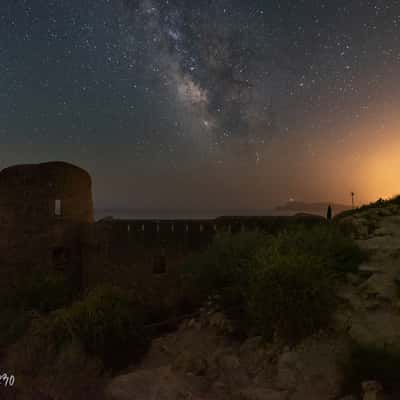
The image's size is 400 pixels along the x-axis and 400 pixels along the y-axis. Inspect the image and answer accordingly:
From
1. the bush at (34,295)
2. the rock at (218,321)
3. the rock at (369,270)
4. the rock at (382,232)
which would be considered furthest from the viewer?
the bush at (34,295)

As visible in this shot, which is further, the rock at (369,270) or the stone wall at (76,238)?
the stone wall at (76,238)

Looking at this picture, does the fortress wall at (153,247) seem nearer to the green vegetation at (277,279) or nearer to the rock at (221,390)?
the green vegetation at (277,279)

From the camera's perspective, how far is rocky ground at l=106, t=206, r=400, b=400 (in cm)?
411

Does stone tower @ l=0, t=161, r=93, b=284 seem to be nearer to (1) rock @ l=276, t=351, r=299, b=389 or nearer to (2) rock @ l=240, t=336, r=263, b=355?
(2) rock @ l=240, t=336, r=263, b=355

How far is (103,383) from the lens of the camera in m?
4.92

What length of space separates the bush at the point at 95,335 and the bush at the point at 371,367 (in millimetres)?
4189

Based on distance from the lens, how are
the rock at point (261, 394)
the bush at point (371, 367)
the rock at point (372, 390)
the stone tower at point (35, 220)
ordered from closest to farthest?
the rock at point (372, 390)
the bush at point (371, 367)
the rock at point (261, 394)
the stone tower at point (35, 220)

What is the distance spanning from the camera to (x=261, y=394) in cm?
413

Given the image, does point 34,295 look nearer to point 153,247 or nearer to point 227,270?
point 153,247

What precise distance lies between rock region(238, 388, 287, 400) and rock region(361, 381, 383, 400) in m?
1.05

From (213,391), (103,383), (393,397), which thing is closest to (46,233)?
(103,383)

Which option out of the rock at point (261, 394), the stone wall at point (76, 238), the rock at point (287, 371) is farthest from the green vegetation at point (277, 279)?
the stone wall at point (76, 238)

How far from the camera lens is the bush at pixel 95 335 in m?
5.94

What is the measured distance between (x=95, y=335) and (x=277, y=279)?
3826 millimetres
